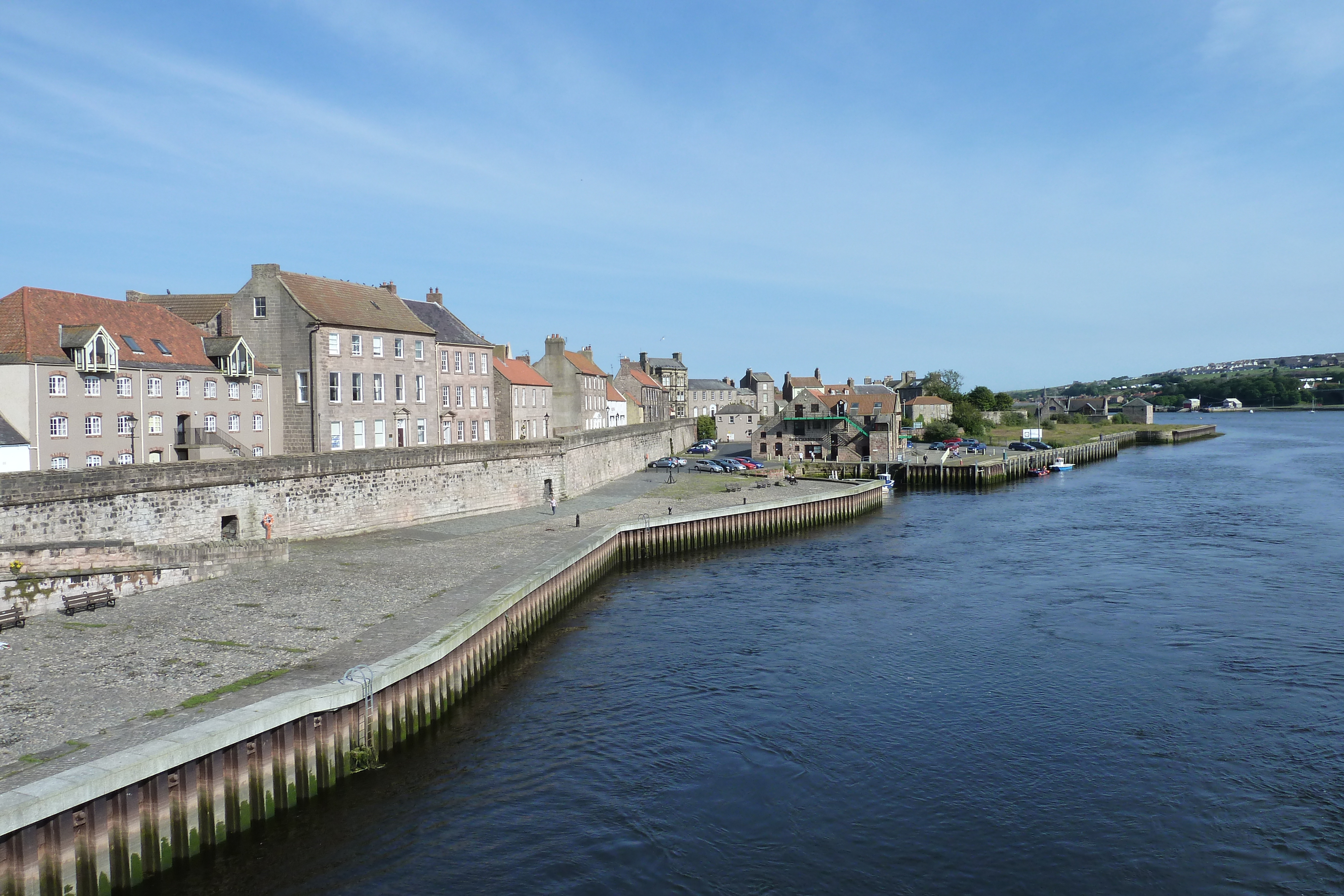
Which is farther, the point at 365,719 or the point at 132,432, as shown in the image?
the point at 132,432

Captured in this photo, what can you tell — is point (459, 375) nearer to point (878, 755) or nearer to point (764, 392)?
point (878, 755)


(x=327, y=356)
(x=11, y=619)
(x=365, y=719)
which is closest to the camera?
(x=365, y=719)

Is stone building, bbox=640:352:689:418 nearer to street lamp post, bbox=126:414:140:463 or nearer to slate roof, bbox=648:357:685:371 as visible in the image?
slate roof, bbox=648:357:685:371

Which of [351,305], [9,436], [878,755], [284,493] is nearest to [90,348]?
[9,436]

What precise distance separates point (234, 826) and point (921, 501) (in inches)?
2747

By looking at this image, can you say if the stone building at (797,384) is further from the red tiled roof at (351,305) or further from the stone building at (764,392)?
the red tiled roof at (351,305)

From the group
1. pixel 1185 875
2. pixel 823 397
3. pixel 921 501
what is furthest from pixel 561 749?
pixel 823 397

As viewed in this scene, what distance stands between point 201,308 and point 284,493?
1944 centimetres

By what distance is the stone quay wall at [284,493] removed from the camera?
3100 centimetres

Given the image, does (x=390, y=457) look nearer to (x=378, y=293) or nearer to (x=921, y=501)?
(x=378, y=293)

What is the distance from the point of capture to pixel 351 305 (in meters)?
54.5

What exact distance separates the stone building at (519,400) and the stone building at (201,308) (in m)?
24.0

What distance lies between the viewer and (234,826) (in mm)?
17391

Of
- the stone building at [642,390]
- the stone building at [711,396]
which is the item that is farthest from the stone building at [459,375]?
the stone building at [711,396]
